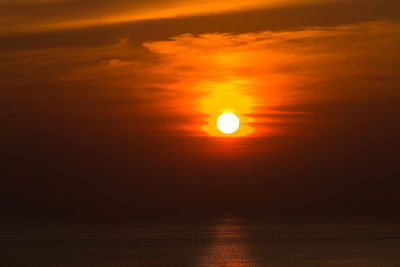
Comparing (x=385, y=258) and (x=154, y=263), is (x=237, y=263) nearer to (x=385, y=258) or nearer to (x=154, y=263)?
(x=154, y=263)

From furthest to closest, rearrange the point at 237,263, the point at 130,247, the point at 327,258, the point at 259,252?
the point at 130,247 < the point at 259,252 < the point at 327,258 < the point at 237,263

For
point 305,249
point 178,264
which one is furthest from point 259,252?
point 178,264

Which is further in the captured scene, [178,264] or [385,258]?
[385,258]

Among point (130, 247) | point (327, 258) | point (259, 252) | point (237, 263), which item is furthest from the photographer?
point (130, 247)

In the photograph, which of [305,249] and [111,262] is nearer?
[111,262]

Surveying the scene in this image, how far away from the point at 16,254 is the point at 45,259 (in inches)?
561

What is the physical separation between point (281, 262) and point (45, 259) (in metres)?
31.0

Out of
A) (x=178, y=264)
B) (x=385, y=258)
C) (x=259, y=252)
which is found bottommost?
(x=178, y=264)

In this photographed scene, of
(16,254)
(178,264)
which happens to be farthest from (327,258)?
(16,254)

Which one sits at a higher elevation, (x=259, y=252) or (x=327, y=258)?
(x=259, y=252)

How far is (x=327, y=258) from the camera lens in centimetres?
8875

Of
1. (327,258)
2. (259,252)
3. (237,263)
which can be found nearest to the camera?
(237,263)

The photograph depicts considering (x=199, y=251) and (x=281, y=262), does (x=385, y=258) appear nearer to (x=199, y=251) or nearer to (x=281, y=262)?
(x=281, y=262)

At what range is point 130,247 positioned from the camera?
366ft
